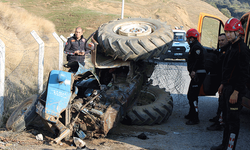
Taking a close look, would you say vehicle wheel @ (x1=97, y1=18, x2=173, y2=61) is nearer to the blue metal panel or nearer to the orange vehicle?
the orange vehicle

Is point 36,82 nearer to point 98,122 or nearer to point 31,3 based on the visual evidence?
point 98,122

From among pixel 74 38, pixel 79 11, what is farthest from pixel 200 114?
pixel 79 11

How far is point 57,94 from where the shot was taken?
3.64m

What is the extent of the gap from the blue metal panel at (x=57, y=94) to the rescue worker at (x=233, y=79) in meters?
2.47

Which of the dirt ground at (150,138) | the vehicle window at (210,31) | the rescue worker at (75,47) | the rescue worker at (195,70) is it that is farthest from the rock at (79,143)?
the vehicle window at (210,31)

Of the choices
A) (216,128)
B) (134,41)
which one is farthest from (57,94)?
(216,128)

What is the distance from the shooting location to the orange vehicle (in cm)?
520

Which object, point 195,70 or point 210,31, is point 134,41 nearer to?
point 195,70

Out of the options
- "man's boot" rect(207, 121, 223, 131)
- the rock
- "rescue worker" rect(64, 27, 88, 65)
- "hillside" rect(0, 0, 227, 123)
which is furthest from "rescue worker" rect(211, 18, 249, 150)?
"hillside" rect(0, 0, 227, 123)

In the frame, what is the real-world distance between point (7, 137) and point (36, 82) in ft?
9.19

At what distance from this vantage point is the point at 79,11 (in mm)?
26312

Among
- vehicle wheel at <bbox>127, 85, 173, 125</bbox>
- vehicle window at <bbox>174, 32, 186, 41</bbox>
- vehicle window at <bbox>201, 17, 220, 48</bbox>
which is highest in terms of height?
vehicle window at <bbox>201, 17, 220, 48</bbox>

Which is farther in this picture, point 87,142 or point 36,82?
point 36,82

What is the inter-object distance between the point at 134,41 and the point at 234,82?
2047 millimetres
